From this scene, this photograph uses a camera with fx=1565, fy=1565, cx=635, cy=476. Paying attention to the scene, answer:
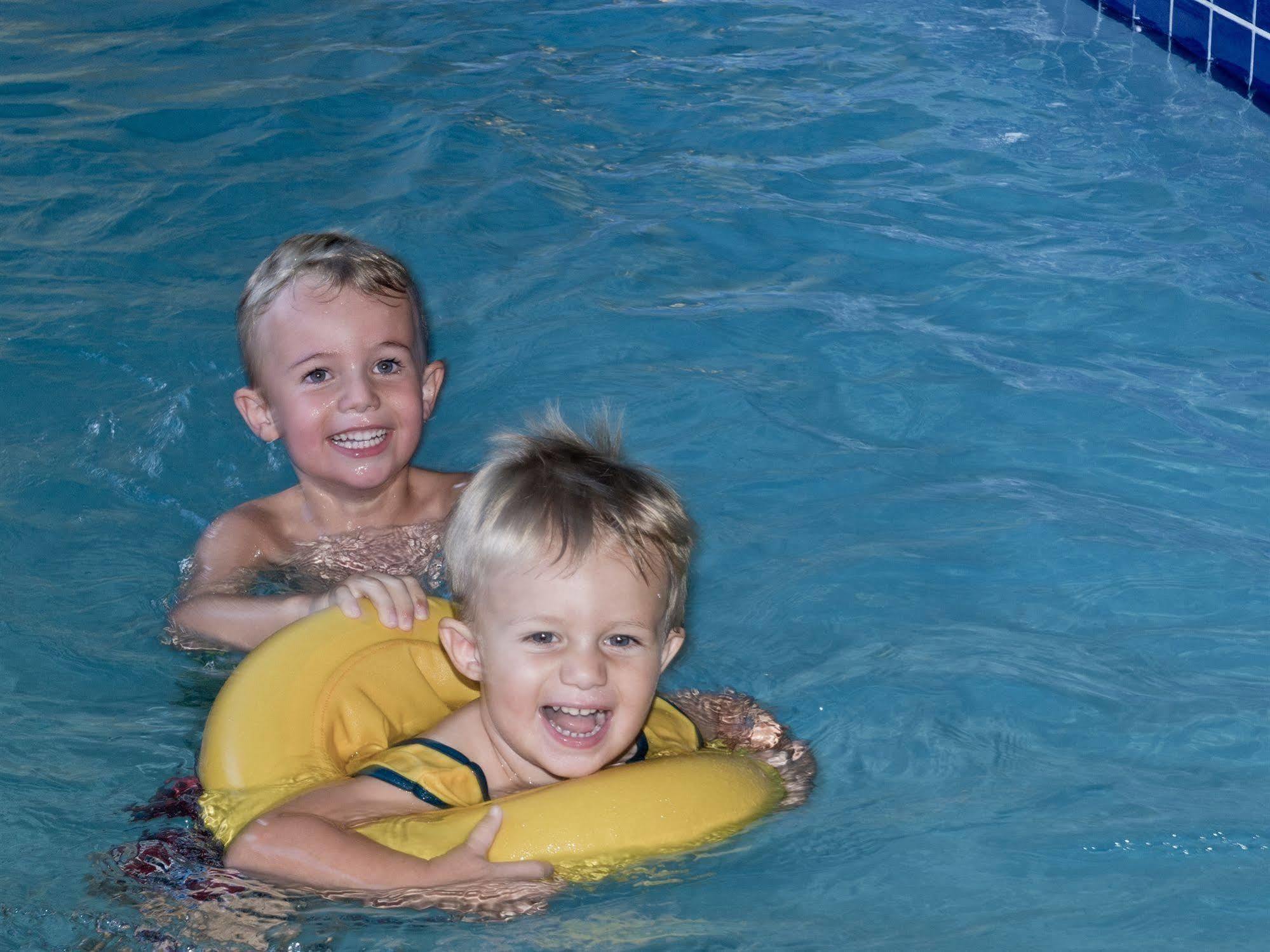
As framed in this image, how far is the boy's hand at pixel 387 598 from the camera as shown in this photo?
3.35 metres

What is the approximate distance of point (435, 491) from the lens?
4.40 meters

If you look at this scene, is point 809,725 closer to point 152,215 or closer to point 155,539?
point 155,539

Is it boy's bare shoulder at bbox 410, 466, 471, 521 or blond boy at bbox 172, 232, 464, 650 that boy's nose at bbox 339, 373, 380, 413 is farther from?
boy's bare shoulder at bbox 410, 466, 471, 521

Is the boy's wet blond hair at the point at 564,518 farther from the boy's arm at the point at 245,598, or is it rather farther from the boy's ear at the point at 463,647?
the boy's arm at the point at 245,598

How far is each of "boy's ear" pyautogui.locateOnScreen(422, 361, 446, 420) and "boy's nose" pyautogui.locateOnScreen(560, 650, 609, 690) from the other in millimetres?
1590

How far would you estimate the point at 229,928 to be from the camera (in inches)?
106

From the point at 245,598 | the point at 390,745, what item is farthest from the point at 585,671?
the point at 245,598

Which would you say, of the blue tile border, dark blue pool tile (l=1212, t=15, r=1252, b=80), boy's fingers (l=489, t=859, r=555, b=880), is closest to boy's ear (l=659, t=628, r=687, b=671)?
boy's fingers (l=489, t=859, r=555, b=880)

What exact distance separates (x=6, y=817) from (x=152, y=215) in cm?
406

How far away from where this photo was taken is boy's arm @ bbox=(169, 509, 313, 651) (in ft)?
12.3

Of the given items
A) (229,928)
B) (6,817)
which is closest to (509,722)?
(229,928)

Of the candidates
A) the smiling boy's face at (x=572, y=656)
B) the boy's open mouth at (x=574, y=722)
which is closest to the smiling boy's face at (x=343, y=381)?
the smiling boy's face at (x=572, y=656)

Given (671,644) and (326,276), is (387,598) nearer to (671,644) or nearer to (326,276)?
(671,644)

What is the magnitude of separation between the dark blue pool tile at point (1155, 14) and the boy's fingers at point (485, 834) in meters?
6.79
